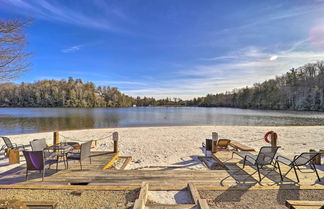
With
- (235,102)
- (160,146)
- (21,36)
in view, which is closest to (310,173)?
(160,146)

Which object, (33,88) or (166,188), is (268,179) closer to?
(166,188)

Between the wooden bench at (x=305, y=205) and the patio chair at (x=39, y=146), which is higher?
the patio chair at (x=39, y=146)

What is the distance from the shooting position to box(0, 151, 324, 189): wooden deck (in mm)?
3076

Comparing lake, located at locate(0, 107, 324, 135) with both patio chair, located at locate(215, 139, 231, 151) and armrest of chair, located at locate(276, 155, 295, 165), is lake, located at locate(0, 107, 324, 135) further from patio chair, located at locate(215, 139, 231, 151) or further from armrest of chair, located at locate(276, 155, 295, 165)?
armrest of chair, located at locate(276, 155, 295, 165)

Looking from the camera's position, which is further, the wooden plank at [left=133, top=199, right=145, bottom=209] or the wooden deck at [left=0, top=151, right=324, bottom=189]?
the wooden deck at [left=0, top=151, right=324, bottom=189]

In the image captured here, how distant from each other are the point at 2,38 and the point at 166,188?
6.75 meters

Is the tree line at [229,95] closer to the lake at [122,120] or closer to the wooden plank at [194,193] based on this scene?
the lake at [122,120]

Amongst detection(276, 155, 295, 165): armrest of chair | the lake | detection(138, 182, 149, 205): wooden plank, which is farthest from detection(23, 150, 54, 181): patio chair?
the lake

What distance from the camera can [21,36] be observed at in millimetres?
5301

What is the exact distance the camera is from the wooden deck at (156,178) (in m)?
3.08

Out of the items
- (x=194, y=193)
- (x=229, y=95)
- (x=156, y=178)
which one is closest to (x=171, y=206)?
(x=194, y=193)

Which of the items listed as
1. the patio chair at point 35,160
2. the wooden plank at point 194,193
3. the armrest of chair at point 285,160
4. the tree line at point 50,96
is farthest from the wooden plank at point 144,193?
the tree line at point 50,96

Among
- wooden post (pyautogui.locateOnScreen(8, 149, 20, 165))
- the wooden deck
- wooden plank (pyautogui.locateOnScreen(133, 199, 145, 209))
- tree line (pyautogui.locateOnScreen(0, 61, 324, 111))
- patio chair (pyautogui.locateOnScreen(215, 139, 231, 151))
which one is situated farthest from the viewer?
tree line (pyautogui.locateOnScreen(0, 61, 324, 111))

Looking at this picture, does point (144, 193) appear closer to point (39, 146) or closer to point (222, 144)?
point (39, 146)
